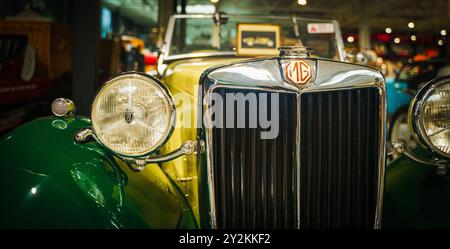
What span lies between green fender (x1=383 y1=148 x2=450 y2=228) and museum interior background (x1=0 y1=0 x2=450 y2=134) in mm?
1587

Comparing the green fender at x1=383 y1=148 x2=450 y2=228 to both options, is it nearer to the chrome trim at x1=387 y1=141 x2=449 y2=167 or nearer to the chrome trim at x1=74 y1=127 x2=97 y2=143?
the chrome trim at x1=387 y1=141 x2=449 y2=167

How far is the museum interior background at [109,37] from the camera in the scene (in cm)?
488

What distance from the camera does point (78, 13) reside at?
17.1ft

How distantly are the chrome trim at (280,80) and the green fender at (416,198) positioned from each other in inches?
18.6

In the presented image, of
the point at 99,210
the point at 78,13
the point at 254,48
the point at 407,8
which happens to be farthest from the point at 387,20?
the point at 99,210

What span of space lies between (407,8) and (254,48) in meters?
6.92

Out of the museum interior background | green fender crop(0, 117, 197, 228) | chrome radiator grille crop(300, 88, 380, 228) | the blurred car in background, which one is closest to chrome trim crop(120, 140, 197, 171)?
green fender crop(0, 117, 197, 228)

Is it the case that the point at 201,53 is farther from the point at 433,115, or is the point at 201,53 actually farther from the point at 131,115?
the point at 433,115

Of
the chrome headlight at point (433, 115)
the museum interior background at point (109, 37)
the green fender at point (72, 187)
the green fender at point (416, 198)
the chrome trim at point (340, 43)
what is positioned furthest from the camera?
the museum interior background at point (109, 37)

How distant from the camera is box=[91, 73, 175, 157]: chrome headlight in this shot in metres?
1.77

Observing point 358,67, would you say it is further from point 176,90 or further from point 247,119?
point 176,90

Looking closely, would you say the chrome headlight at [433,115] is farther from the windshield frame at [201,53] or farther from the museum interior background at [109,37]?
the museum interior background at [109,37]

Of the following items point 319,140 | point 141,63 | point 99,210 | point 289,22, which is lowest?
point 99,210

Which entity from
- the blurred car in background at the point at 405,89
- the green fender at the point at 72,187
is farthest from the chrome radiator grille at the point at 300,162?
the blurred car in background at the point at 405,89
